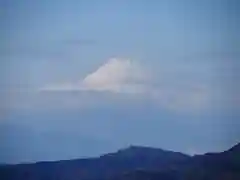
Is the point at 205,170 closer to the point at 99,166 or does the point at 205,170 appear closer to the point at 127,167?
the point at 127,167

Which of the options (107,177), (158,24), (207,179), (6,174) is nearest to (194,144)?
(207,179)

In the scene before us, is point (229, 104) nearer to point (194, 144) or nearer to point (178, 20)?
point (194, 144)

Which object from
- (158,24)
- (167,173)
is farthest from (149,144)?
(158,24)

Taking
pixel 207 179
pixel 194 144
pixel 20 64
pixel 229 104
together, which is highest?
pixel 20 64

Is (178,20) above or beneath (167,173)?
above

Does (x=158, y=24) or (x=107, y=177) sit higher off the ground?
(x=158, y=24)

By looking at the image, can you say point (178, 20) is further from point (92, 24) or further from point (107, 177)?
point (107, 177)

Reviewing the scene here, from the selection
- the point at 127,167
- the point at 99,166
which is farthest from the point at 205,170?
the point at 99,166
